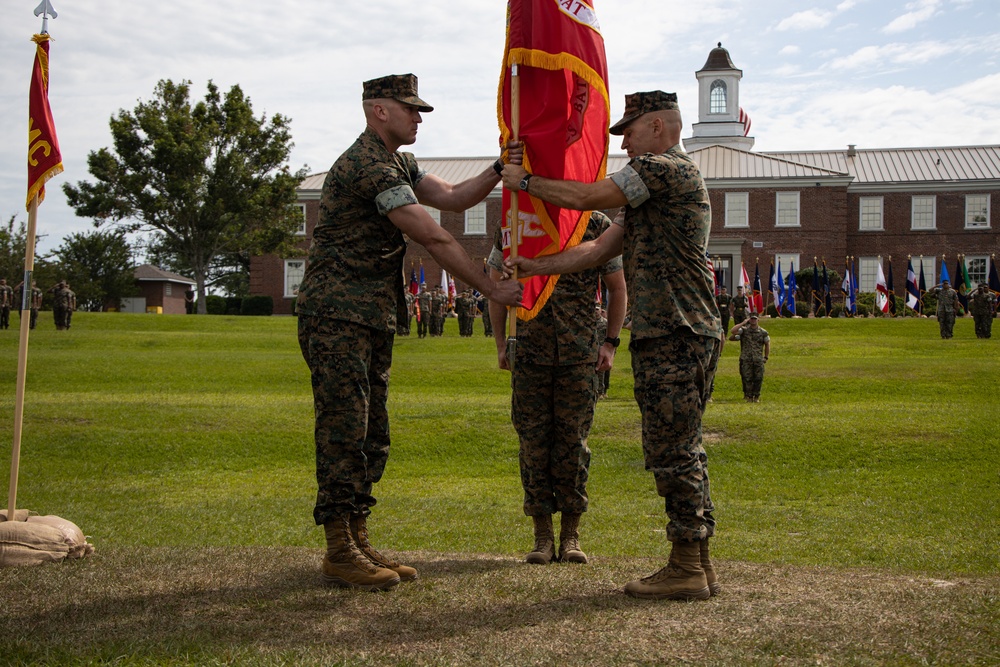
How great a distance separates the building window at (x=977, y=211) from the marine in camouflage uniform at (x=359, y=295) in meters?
58.0

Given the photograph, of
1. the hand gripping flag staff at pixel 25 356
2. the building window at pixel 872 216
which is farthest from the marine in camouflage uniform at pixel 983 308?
the hand gripping flag staff at pixel 25 356

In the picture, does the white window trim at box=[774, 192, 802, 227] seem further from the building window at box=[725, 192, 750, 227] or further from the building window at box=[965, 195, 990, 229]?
the building window at box=[965, 195, 990, 229]

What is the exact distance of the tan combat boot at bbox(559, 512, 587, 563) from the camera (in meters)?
6.57

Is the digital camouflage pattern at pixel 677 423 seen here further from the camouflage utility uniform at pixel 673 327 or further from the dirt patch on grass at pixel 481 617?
the dirt patch on grass at pixel 481 617

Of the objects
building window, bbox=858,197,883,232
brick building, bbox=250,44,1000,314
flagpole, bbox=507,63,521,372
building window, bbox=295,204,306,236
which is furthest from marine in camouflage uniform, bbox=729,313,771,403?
building window, bbox=858,197,883,232

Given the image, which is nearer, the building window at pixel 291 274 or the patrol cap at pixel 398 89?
the patrol cap at pixel 398 89

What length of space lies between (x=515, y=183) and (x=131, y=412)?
12593mm

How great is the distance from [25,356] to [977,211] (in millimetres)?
59087

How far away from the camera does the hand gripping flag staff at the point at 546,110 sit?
21.4 ft

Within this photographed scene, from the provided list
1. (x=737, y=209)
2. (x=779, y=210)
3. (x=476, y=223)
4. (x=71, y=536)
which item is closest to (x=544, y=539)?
(x=71, y=536)

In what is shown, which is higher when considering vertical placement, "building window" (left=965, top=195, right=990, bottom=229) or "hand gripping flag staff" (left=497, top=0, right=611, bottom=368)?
"building window" (left=965, top=195, right=990, bottom=229)

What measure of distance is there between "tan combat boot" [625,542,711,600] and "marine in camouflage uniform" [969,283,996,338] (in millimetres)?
32062

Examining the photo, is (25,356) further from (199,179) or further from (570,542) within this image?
(199,179)

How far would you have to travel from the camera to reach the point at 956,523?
9844mm
